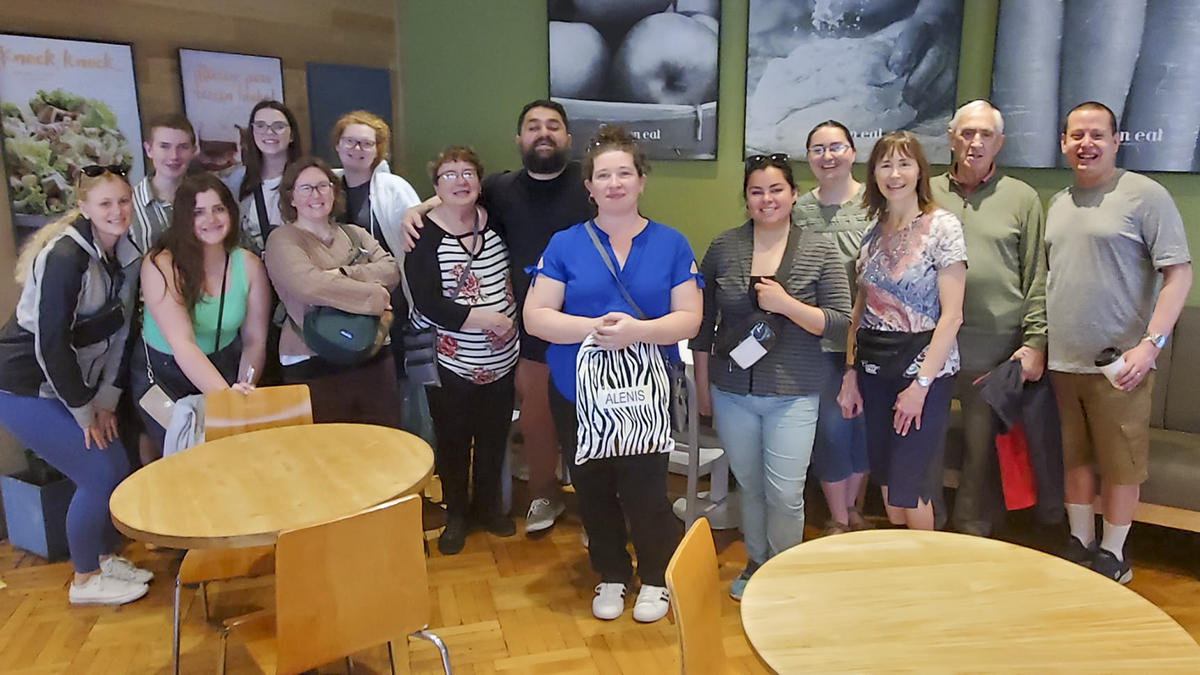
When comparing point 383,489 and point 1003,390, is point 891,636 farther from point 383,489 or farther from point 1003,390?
point 1003,390

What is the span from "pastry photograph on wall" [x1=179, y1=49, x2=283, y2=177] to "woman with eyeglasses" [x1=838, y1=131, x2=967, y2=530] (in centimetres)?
277

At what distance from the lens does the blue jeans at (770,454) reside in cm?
256

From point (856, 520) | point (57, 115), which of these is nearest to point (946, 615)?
point (856, 520)

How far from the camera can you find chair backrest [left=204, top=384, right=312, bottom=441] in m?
2.52

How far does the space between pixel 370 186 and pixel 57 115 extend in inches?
48.8

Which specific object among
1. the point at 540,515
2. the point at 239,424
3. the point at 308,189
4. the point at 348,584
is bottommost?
the point at 540,515

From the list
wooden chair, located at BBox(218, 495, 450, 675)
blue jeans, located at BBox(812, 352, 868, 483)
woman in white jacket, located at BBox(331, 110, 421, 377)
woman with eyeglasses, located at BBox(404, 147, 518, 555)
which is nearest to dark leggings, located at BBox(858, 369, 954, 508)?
blue jeans, located at BBox(812, 352, 868, 483)

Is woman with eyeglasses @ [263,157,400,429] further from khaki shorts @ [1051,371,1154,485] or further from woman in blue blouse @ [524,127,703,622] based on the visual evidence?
khaki shorts @ [1051,371,1154,485]

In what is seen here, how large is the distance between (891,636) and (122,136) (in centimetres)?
348

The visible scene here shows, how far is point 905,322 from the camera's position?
258 cm

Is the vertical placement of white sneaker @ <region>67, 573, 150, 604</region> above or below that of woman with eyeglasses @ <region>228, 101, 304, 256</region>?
below

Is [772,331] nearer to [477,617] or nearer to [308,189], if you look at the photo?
[477,617]

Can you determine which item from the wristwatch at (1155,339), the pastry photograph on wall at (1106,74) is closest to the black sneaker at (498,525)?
the wristwatch at (1155,339)

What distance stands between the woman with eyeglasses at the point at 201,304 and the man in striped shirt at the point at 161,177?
0.36 metres
